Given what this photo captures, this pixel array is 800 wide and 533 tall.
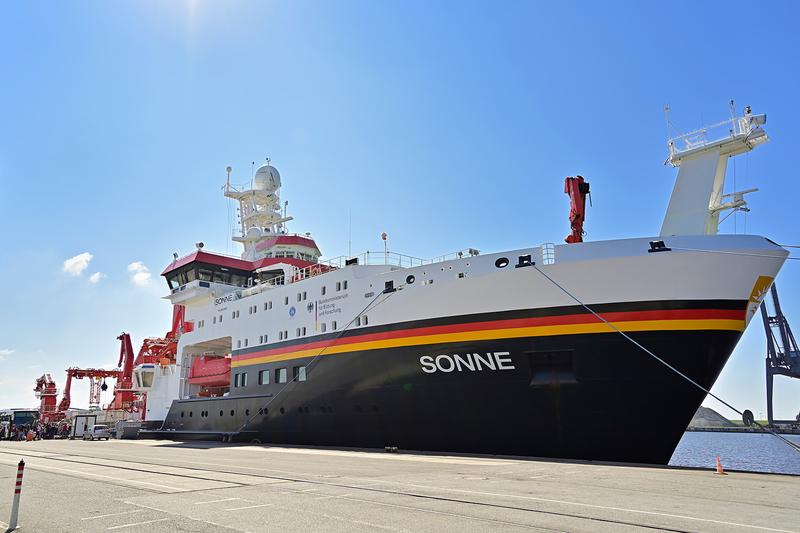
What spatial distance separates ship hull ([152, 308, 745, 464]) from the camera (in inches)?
507

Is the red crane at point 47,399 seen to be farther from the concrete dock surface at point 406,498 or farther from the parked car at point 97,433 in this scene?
the concrete dock surface at point 406,498

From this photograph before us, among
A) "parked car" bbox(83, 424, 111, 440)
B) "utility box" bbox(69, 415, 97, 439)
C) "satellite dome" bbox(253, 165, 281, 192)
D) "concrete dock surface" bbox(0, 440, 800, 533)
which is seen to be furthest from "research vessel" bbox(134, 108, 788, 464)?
"utility box" bbox(69, 415, 97, 439)

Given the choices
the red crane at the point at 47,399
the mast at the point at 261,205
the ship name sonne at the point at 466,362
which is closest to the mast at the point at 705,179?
the ship name sonne at the point at 466,362

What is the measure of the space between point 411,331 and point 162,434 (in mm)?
18636

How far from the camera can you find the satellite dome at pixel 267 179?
3556cm

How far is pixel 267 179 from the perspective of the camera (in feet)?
117

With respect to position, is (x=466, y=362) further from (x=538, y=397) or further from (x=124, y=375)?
(x=124, y=375)

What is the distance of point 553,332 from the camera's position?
1381 cm

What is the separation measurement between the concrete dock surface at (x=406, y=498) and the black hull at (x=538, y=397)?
1.03m

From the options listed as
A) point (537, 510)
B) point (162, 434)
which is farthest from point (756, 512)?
point (162, 434)

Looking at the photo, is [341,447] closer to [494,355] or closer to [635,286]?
[494,355]

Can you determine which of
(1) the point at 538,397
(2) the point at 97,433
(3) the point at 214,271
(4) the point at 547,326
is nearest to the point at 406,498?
(1) the point at 538,397

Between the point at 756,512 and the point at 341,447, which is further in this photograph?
the point at 341,447

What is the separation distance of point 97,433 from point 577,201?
3248cm
